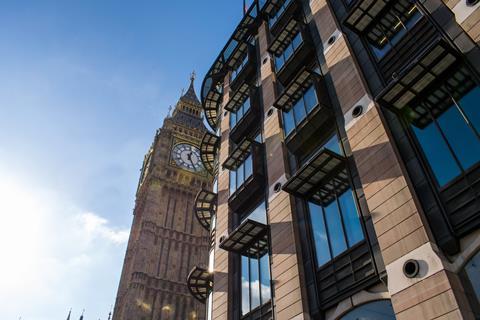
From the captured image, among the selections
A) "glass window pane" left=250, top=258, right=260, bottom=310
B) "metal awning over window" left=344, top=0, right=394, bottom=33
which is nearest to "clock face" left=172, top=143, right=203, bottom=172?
"glass window pane" left=250, top=258, right=260, bottom=310

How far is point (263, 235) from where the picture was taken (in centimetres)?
2045

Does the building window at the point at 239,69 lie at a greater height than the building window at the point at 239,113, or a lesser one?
greater

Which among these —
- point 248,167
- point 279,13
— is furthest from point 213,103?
point 248,167

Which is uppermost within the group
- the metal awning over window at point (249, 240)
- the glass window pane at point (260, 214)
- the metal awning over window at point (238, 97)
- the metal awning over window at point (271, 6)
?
the metal awning over window at point (271, 6)

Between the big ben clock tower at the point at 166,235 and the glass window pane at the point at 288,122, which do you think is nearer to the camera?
the glass window pane at the point at 288,122

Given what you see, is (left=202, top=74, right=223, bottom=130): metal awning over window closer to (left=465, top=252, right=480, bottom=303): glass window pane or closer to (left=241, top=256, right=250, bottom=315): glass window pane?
(left=241, top=256, right=250, bottom=315): glass window pane

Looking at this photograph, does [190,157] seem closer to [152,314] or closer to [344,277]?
[152,314]

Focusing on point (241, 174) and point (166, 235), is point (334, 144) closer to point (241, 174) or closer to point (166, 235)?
point (241, 174)

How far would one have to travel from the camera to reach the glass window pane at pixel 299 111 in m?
20.4

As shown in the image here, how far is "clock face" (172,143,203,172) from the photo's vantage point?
94.2 m

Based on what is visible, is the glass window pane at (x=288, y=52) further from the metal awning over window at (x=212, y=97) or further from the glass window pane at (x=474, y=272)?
the glass window pane at (x=474, y=272)

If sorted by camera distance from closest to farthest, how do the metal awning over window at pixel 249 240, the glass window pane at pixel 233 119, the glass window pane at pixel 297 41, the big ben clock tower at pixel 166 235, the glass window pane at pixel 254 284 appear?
the glass window pane at pixel 254 284
the metal awning over window at pixel 249 240
the glass window pane at pixel 297 41
the glass window pane at pixel 233 119
the big ben clock tower at pixel 166 235

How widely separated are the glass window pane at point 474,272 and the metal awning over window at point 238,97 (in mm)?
18985

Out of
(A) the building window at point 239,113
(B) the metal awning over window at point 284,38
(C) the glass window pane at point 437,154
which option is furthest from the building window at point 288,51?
(C) the glass window pane at point 437,154
